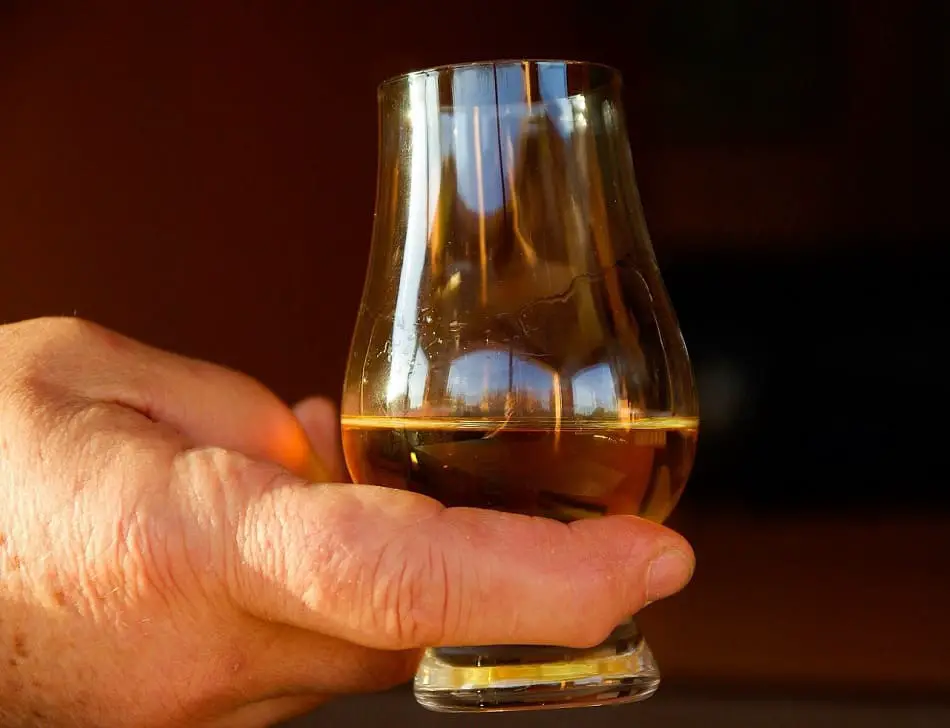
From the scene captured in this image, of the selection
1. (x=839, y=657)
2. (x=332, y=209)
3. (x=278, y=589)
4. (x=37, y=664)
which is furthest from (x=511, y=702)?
(x=332, y=209)

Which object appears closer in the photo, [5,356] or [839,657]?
[5,356]

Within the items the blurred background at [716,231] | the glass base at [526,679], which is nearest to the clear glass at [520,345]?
the glass base at [526,679]

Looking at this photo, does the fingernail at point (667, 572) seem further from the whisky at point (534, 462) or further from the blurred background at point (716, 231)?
the blurred background at point (716, 231)

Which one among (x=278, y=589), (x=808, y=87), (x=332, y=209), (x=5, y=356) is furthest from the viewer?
(x=332, y=209)

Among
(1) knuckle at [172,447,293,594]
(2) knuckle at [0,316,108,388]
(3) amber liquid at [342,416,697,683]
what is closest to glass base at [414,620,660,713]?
(3) amber liquid at [342,416,697,683]

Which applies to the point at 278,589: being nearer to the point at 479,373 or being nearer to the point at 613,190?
the point at 479,373
